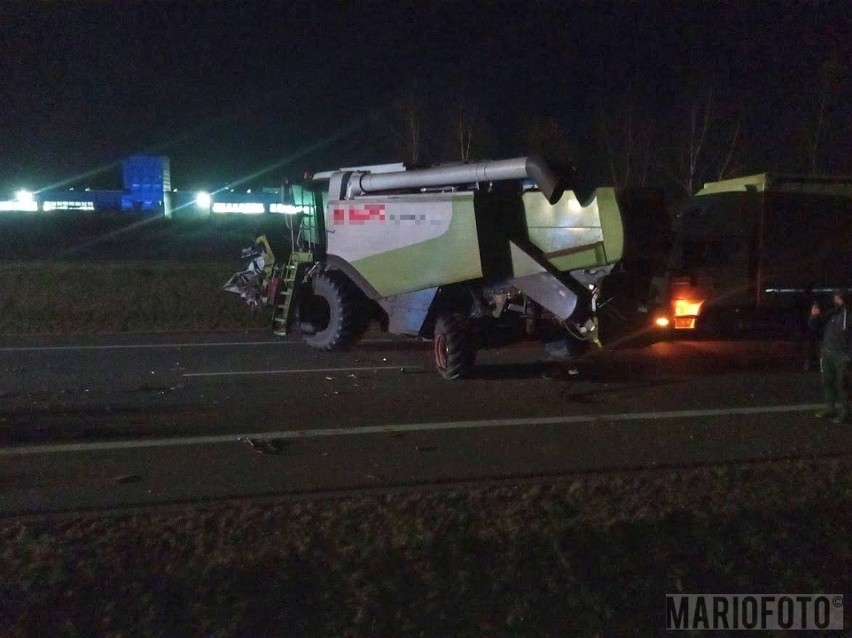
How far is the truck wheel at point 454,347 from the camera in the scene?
11180 millimetres

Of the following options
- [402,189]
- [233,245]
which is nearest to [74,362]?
[402,189]

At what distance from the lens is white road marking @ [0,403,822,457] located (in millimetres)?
8008

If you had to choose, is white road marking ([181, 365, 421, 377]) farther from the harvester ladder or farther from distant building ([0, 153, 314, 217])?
distant building ([0, 153, 314, 217])

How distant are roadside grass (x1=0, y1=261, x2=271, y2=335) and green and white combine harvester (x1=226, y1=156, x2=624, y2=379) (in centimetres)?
397

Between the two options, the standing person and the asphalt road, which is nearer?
the asphalt road

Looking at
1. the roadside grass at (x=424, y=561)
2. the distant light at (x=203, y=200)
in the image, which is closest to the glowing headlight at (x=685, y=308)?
the roadside grass at (x=424, y=561)

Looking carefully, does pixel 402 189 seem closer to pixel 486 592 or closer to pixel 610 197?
pixel 610 197

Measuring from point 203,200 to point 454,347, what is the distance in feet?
105

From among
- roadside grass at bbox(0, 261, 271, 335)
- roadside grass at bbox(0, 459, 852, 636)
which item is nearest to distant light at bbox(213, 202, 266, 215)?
A: roadside grass at bbox(0, 261, 271, 335)

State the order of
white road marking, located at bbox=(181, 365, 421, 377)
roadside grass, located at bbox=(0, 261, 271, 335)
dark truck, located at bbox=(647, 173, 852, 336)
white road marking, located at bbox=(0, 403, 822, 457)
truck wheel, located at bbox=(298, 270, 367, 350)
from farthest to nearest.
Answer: roadside grass, located at bbox=(0, 261, 271, 335) < dark truck, located at bbox=(647, 173, 852, 336) < truck wheel, located at bbox=(298, 270, 367, 350) < white road marking, located at bbox=(181, 365, 421, 377) < white road marking, located at bbox=(0, 403, 822, 457)

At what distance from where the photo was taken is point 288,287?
555 inches

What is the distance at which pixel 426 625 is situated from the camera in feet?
14.8

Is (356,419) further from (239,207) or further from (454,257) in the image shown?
(239,207)

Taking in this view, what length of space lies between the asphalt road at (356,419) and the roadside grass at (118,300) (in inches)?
118
